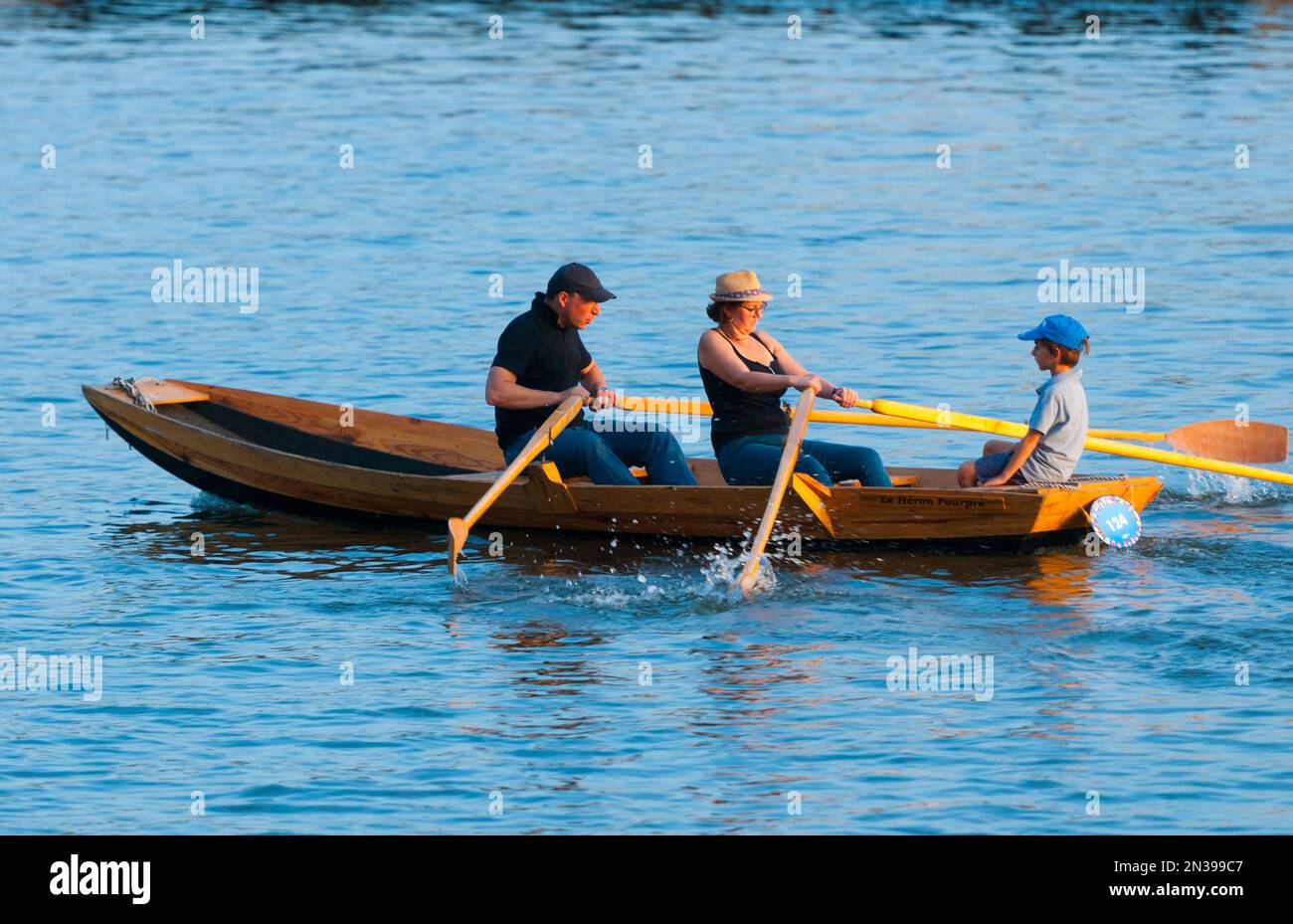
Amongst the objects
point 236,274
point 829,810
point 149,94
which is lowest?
point 829,810

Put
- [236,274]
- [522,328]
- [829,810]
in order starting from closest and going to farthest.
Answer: [829,810], [522,328], [236,274]

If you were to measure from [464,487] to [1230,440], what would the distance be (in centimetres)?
545

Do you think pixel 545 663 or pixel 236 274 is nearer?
pixel 545 663

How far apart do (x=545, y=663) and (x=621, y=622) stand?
A: 2.85 ft

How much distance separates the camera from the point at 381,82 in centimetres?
4069

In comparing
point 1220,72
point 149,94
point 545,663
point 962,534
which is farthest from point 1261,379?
point 149,94

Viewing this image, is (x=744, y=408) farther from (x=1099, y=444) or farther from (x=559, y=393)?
(x=1099, y=444)

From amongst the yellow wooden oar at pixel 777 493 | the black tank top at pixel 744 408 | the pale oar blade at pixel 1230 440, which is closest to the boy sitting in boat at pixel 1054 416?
the yellow wooden oar at pixel 777 493

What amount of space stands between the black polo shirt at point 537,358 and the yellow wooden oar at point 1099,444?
2065 mm

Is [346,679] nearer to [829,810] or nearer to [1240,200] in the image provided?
[829,810]

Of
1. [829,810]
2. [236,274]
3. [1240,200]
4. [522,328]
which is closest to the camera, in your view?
[829,810]

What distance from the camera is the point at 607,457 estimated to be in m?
14.4

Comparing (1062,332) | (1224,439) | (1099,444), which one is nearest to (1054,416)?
(1062,332)

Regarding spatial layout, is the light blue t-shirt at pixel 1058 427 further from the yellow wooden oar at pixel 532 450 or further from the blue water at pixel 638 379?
the yellow wooden oar at pixel 532 450
